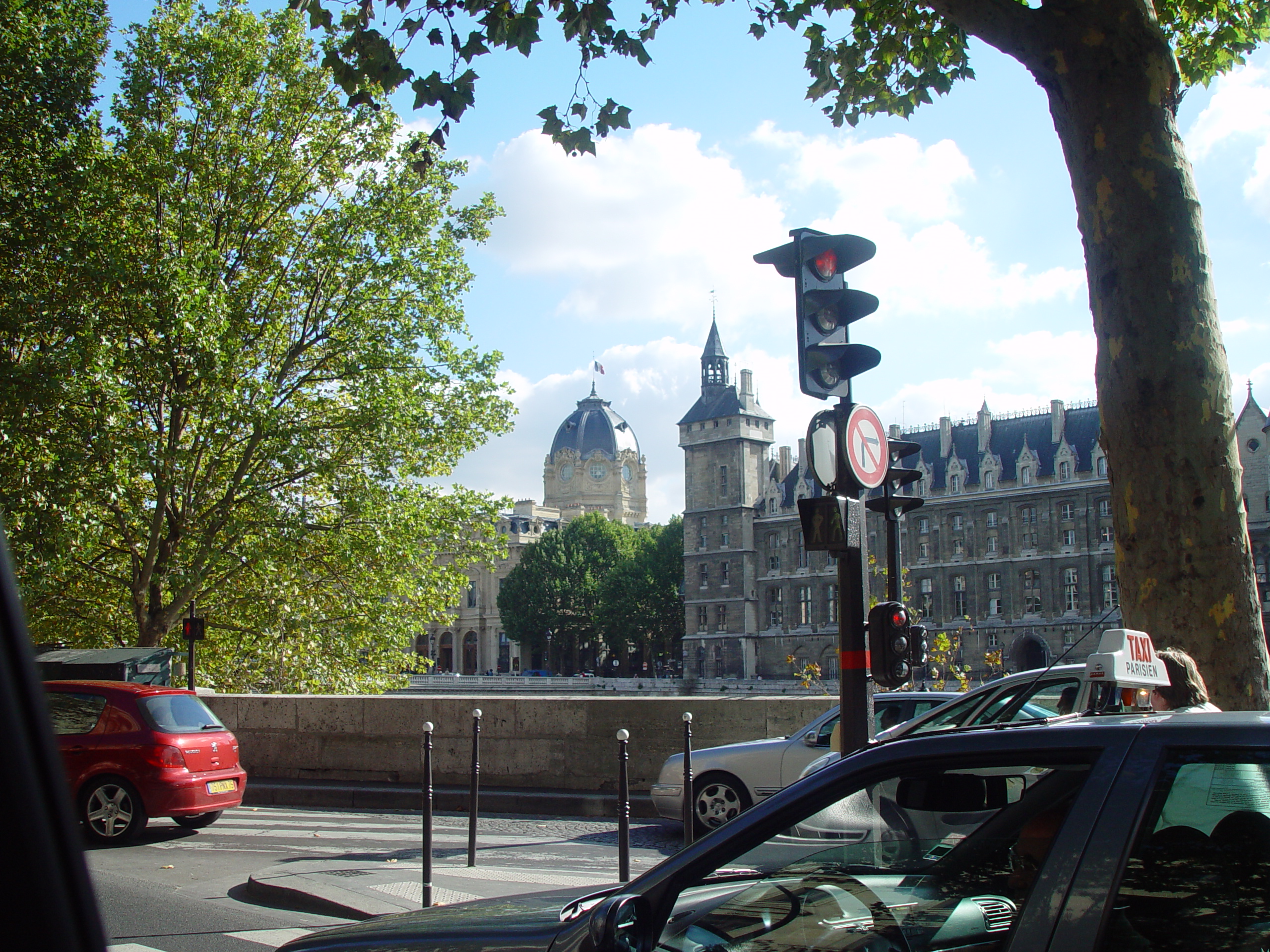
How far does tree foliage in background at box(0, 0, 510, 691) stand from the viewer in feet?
64.5

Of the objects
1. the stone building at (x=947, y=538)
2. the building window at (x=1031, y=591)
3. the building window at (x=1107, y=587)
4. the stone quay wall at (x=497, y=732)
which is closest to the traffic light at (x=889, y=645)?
the stone quay wall at (x=497, y=732)

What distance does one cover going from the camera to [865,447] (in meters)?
6.72

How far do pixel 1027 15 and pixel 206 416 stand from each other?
1724 cm

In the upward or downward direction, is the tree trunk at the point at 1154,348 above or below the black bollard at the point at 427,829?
above

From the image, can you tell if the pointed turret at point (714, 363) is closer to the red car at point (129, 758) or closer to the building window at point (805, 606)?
the building window at point (805, 606)

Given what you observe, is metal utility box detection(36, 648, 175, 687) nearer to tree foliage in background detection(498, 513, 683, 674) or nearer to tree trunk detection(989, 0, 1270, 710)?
tree trunk detection(989, 0, 1270, 710)

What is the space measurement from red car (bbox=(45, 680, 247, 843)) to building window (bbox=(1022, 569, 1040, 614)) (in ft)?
236

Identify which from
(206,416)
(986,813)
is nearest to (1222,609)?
(986,813)

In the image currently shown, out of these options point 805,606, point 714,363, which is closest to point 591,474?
point 714,363

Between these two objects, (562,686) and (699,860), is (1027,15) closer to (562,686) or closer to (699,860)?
(699,860)

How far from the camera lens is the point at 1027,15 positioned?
638 centimetres

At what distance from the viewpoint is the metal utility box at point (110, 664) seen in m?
17.2

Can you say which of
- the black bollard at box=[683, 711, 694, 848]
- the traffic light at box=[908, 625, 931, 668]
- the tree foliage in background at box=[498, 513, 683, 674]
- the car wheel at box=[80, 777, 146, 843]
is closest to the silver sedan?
the black bollard at box=[683, 711, 694, 848]

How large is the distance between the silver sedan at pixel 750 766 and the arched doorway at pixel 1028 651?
68.6 meters
